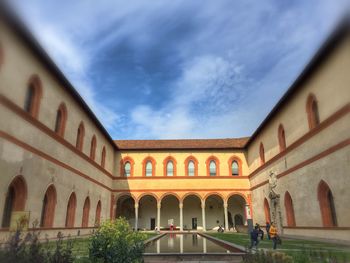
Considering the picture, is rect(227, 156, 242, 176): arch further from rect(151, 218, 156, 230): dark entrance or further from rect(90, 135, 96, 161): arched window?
rect(90, 135, 96, 161): arched window

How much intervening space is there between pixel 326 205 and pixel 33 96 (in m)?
18.3

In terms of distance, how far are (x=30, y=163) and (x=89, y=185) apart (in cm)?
1053

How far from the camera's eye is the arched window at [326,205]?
17.0m

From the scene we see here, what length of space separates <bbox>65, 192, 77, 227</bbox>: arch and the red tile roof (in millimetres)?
A: 14298

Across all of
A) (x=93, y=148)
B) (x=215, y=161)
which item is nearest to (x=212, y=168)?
(x=215, y=161)

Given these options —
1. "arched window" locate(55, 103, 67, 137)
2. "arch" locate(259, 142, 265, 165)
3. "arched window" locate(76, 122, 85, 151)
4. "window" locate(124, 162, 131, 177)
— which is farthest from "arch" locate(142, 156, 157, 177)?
"arched window" locate(55, 103, 67, 137)

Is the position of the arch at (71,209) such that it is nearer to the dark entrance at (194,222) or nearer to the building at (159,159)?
the building at (159,159)

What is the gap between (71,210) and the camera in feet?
72.3

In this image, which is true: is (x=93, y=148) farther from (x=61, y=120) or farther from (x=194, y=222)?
(x=194, y=222)

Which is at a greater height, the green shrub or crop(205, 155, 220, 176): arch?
crop(205, 155, 220, 176): arch

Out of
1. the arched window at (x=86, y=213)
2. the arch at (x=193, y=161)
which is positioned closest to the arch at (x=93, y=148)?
the arched window at (x=86, y=213)

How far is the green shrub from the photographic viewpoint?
6.28m

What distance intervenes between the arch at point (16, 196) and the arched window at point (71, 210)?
272 inches

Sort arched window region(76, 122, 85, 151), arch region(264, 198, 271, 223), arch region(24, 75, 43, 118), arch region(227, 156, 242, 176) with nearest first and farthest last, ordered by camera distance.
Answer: arch region(24, 75, 43, 118)
arched window region(76, 122, 85, 151)
arch region(264, 198, 271, 223)
arch region(227, 156, 242, 176)
